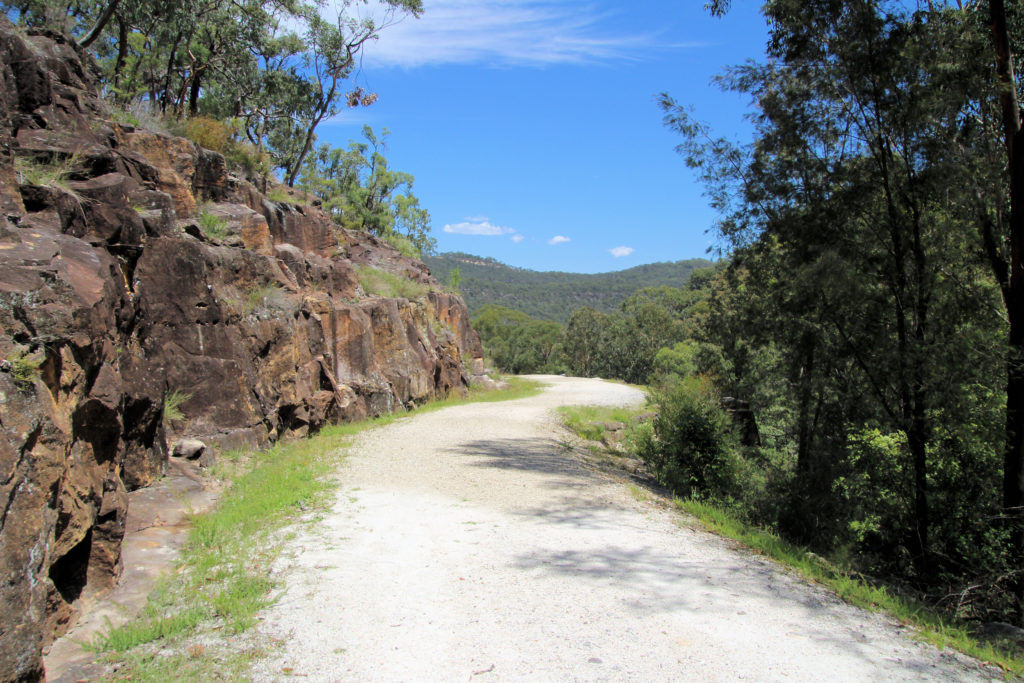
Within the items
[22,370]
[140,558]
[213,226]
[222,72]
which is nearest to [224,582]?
[140,558]

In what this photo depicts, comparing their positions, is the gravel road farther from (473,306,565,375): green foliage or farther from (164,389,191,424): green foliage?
(473,306,565,375): green foliage

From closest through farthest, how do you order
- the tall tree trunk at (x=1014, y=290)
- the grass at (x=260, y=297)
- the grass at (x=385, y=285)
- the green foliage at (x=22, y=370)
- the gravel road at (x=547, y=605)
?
the green foliage at (x=22, y=370), the gravel road at (x=547, y=605), the tall tree trunk at (x=1014, y=290), the grass at (x=260, y=297), the grass at (x=385, y=285)

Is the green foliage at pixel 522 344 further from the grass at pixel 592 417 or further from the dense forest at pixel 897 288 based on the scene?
the dense forest at pixel 897 288

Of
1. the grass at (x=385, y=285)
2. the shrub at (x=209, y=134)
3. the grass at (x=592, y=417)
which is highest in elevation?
the shrub at (x=209, y=134)

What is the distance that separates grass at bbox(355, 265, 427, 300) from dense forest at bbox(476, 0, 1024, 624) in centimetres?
986

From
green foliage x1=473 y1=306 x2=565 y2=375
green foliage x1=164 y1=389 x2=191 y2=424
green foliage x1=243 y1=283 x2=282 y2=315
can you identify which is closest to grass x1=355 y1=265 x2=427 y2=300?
green foliage x1=243 y1=283 x2=282 y2=315

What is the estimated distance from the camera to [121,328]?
21.9 ft

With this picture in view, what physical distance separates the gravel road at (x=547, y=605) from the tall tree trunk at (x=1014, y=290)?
12.6 feet

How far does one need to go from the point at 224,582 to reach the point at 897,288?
1070 centimetres

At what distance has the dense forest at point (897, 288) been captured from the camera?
8.81m

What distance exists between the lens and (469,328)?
97.9ft

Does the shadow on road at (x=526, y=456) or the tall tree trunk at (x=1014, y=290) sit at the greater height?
the tall tree trunk at (x=1014, y=290)

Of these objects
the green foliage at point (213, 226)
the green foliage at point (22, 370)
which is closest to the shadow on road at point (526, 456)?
the green foliage at point (213, 226)

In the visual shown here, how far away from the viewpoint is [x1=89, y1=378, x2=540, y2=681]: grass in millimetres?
3871
